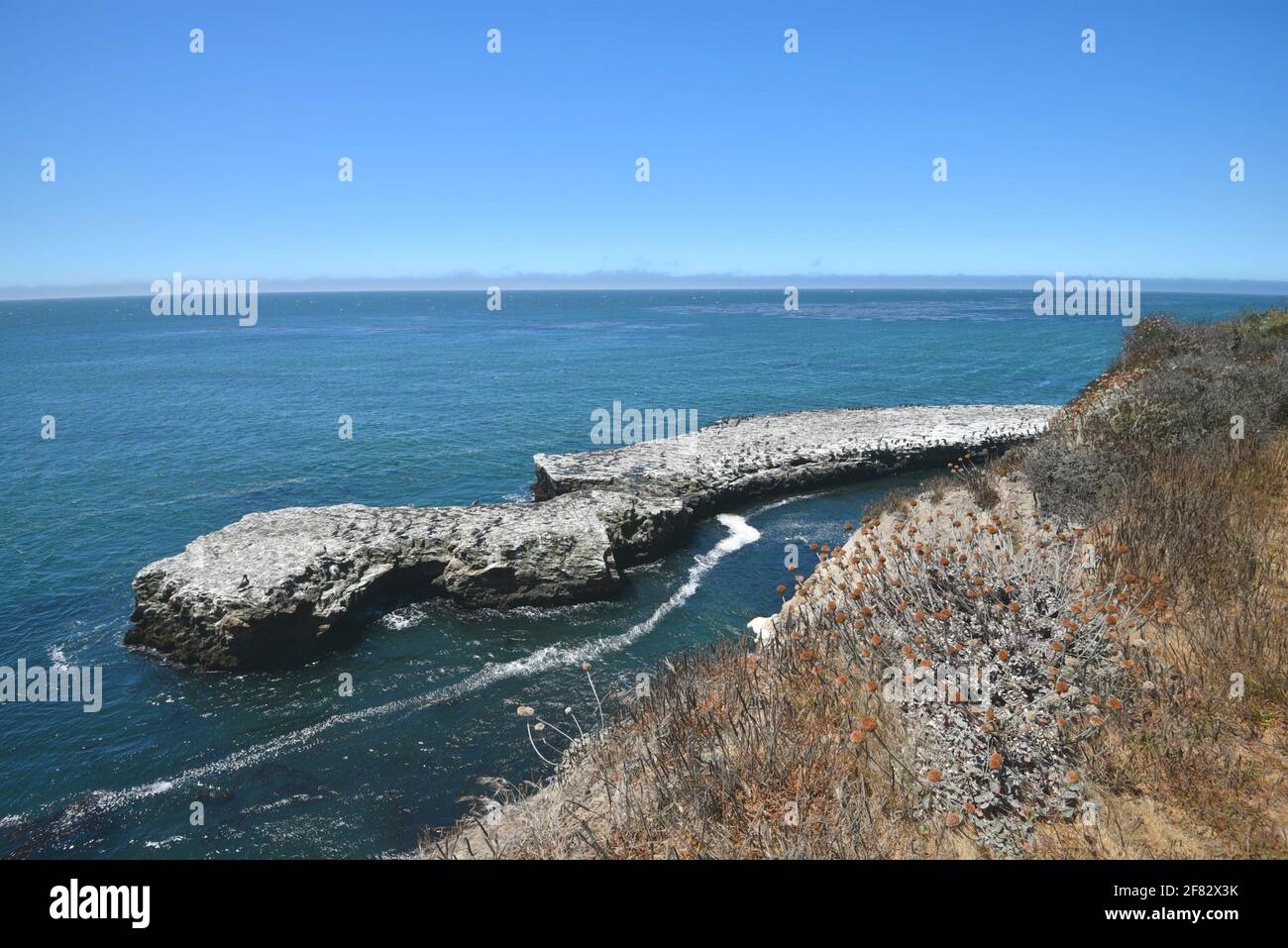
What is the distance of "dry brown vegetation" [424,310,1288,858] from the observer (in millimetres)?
5379

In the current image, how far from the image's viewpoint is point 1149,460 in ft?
40.1

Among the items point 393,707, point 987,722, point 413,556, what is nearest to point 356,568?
point 413,556

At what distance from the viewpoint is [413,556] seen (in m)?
18.9

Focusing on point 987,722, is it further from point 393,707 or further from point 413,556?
point 413,556

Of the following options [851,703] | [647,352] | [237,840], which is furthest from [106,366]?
[851,703]

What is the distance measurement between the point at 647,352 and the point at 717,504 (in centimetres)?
5503

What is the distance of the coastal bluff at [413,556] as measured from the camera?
16.1 metres

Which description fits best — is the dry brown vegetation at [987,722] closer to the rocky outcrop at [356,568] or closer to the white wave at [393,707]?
the white wave at [393,707]

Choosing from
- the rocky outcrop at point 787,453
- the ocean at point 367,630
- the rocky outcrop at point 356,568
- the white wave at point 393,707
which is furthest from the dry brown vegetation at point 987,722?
the rocky outcrop at point 787,453

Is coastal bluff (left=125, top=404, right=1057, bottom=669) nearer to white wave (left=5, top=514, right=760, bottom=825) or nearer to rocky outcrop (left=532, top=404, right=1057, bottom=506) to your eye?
rocky outcrop (left=532, top=404, right=1057, bottom=506)

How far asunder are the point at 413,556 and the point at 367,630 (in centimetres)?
233

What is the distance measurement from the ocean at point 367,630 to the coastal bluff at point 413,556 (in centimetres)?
64

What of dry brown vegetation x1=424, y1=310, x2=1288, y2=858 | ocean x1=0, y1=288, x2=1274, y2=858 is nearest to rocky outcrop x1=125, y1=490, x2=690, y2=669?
ocean x1=0, y1=288, x2=1274, y2=858

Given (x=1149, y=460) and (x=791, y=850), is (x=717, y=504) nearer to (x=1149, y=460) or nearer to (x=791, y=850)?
(x=1149, y=460)
